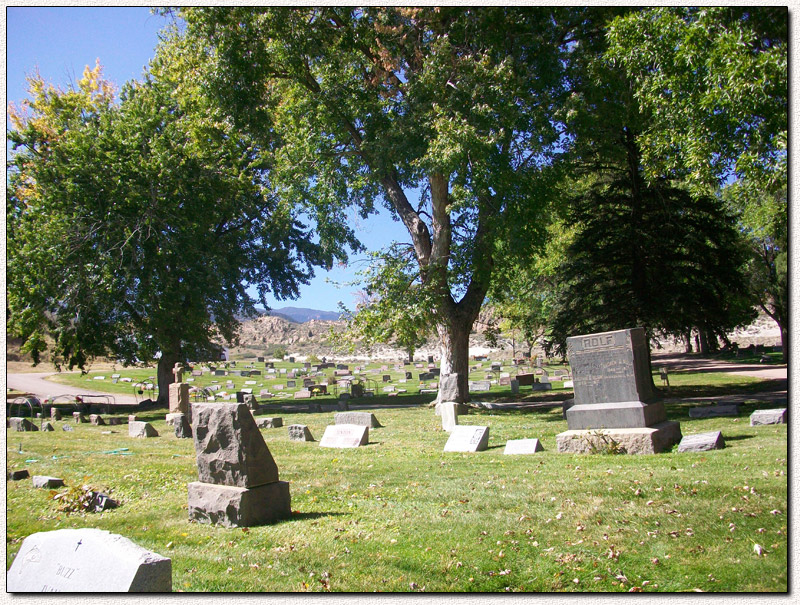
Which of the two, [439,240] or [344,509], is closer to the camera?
[344,509]

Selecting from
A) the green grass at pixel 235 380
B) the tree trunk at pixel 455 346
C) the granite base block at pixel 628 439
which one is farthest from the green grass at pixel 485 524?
the tree trunk at pixel 455 346

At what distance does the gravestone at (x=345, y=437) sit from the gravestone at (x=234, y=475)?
A: 5116 millimetres

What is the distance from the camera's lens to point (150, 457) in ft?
30.1

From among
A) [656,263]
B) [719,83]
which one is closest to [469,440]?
[719,83]

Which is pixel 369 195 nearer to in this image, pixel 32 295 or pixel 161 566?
pixel 32 295

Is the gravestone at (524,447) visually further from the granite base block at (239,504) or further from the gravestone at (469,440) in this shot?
the granite base block at (239,504)

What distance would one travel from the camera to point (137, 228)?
36.6 ft

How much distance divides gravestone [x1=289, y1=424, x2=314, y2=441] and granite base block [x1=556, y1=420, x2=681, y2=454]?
4.91 m

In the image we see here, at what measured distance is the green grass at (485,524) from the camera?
3.99 meters

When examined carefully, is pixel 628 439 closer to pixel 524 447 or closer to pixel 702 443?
pixel 702 443

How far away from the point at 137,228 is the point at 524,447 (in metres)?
7.68

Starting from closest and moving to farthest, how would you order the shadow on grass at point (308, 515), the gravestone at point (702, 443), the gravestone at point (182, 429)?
the shadow on grass at point (308, 515)
the gravestone at point (702, 443)
the gravestone at point (182, 429)

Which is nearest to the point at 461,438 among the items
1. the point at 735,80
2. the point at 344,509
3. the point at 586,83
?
the point at 344,509

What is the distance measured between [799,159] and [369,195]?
37.2 ft
